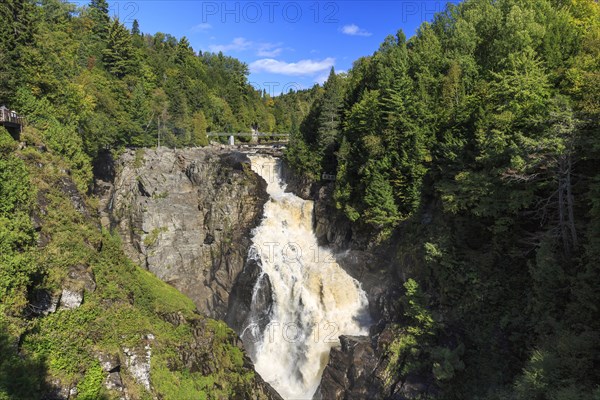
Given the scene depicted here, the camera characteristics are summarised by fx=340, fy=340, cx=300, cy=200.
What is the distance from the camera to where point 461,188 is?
19969mm

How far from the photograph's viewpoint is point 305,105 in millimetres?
102375

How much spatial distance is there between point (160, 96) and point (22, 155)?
42497mm

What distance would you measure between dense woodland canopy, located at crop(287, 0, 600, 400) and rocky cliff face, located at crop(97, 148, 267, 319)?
12.4m

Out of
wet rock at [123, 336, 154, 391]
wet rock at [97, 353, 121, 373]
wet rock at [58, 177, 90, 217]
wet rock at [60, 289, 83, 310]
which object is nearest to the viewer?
wet rock at [97, 353, 121, 373]

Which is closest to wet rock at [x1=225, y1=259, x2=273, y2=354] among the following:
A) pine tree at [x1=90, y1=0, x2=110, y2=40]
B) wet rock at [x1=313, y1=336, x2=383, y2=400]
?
wet rock at [x1=313, y1=336, x2=383, y2=400]

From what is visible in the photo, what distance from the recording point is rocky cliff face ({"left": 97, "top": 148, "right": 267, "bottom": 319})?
35375 millimetres

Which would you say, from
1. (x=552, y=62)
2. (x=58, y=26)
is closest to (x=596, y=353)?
(x=552, y=62)

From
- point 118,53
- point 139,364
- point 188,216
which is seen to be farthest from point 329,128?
point 118,53

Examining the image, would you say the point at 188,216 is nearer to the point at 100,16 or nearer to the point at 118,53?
the point at 118,53

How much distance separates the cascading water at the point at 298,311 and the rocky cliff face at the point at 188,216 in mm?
3937

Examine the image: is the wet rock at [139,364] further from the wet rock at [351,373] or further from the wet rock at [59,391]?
the wet rock at [351,373]

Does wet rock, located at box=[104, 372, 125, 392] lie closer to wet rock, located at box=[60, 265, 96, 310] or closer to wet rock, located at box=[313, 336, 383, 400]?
wet rock, located at box=[60, 265, 96, 310]

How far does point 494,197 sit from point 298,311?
17704 mm

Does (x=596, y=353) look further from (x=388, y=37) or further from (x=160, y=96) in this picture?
(x=160, y=96)
